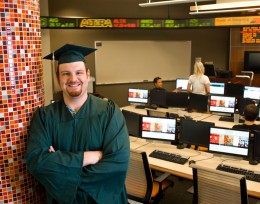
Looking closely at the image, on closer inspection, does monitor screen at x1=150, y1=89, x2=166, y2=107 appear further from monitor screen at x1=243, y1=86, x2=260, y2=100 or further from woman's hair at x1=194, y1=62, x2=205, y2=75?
monitor screen at x1=243, y1=86, x2=260, y2=100

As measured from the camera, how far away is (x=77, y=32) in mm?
8523

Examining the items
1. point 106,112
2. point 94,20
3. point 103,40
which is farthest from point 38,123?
point 103,40

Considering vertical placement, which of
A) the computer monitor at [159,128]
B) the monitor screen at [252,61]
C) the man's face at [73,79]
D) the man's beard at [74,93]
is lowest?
the computer monitor at [159,128]

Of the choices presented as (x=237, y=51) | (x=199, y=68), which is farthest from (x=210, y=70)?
(x=199, y=68)

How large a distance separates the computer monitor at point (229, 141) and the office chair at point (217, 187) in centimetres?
96

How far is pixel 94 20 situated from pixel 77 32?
3.41ft

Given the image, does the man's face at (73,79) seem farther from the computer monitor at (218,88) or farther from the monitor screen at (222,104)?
the computer monitor at (218,88)

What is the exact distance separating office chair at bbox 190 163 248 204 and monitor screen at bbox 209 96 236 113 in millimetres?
→ 3323

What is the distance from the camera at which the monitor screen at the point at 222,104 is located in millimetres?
6039

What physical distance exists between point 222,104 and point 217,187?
3.46 m

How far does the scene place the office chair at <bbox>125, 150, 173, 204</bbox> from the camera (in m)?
3.33

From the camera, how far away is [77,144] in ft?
5.84

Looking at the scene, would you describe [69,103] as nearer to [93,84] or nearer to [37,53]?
[37,53]

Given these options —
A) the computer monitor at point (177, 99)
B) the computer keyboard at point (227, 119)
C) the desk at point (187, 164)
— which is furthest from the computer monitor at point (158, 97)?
the desk at point (187, 164)
